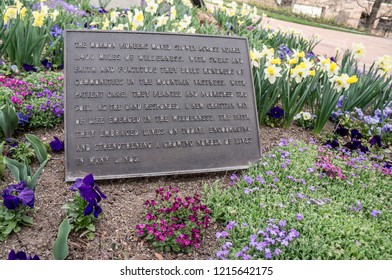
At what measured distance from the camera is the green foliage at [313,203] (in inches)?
93.0

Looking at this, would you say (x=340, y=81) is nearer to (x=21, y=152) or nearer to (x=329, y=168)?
(x=329, y=168)

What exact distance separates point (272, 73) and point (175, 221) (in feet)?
5.97

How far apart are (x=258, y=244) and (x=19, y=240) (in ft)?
4.56

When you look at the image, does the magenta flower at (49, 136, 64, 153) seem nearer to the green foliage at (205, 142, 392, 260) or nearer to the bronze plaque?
the bronze plaque

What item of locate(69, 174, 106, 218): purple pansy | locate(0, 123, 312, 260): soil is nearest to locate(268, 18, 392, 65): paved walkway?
locate(0, 123, 312, 260): soil

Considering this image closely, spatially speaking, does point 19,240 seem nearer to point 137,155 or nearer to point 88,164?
point 88,164

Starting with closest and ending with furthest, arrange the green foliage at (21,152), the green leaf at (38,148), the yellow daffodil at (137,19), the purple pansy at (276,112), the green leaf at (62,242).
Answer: the green leaf at (62,242) → the green leaf at (38,148) → the green foliage at (21,152) → the purple pansy at (276,112) → the yellow daffodil at (137,19)

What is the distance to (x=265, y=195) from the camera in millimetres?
2811

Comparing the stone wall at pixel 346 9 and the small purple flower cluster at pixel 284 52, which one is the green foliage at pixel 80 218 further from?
the stone wall at pixel 346 9

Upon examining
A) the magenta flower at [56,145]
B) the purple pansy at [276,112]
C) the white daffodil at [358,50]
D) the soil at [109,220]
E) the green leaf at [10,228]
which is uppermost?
the white daffodil at [358,50]

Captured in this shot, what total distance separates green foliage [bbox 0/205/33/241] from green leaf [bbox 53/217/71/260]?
1.27 feet

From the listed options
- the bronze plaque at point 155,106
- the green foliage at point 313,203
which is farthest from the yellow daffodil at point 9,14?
the green foliage at point 313,203

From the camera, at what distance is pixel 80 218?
2.38 metres

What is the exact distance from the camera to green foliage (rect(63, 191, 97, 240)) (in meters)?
2.37
